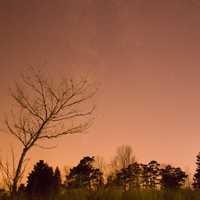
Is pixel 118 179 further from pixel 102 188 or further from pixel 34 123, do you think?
pixel 34 123

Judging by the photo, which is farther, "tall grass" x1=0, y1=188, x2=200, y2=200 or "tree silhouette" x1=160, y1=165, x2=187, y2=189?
"tree silhouette" x1=160, y1=165, x2=187, y2=189

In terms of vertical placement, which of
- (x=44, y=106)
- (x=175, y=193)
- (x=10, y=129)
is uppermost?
(x=44, y=106)

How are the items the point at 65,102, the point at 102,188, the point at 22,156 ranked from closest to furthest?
the point at 102,188, the point at 22,156, the point at 65,102

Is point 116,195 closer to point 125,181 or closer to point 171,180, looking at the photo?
point 125,181

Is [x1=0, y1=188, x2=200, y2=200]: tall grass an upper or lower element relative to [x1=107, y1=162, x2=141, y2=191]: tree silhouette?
lower

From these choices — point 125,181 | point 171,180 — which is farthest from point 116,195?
point 171,180

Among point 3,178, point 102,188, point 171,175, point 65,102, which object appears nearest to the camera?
point 102,188

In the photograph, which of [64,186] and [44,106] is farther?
[44,106]

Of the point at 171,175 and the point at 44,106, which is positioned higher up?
the point at 44,106

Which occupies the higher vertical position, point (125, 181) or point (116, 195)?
point (125, 181)

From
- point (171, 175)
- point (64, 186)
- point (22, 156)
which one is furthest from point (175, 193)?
point (22, 156)

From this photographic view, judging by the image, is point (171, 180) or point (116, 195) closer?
point (116, 195)

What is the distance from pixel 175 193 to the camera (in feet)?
35.7

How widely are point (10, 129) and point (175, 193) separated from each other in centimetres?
808
